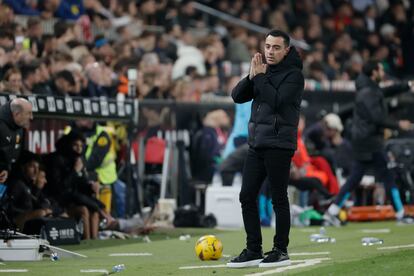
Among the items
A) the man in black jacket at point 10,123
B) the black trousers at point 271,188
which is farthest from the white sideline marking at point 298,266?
the man in black jacket at point 10,123

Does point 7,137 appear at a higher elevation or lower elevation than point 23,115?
lower

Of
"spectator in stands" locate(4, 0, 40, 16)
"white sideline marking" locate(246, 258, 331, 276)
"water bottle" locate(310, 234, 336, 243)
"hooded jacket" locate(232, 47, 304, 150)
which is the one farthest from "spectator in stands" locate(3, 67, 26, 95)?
"spectator in stands" locate(4, 0, 40, 16)

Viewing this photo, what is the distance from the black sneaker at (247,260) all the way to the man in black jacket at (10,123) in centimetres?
369

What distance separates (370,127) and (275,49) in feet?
25.2

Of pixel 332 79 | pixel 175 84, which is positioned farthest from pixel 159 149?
pixel 332 79

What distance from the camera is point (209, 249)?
1364 centimetres

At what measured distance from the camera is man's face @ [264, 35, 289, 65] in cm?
1247

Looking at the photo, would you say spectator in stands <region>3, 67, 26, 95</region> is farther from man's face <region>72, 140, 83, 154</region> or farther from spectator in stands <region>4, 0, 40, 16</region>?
spectator in stands <region>4, 0, 40, 16</region>

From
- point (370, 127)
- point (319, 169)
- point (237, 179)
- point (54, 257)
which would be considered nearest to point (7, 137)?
point (54, 257)

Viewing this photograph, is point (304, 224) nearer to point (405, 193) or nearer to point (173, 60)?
point (405, 193)

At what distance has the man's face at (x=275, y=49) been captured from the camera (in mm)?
12469

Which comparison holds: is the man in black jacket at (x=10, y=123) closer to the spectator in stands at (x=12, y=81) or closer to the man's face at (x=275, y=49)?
the spectator in stands at (x=12, y=81)

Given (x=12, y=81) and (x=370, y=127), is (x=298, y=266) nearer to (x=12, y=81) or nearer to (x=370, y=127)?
(x=12, y=81)

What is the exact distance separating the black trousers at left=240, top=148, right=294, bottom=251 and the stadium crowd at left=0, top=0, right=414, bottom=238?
14.5 ft
